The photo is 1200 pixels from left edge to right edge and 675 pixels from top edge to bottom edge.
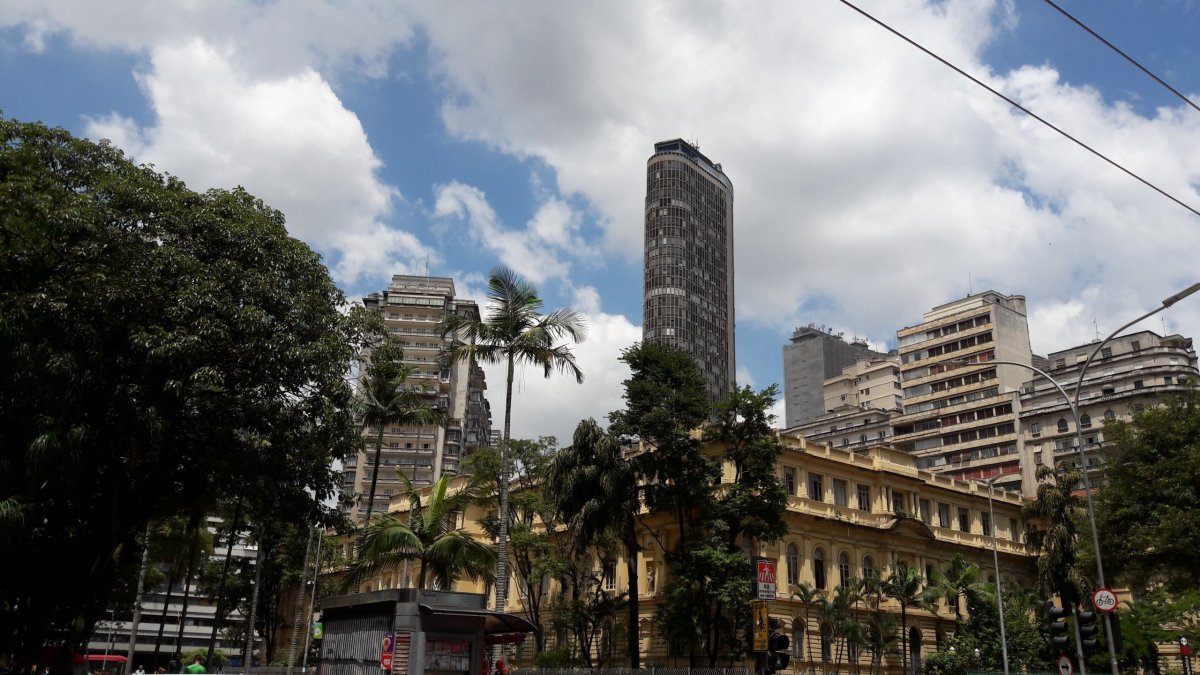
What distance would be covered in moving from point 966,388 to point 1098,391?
1406cm

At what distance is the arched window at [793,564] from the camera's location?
150 feet

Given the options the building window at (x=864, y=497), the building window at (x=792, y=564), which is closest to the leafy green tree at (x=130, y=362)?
the building window at (x=792, y=564)

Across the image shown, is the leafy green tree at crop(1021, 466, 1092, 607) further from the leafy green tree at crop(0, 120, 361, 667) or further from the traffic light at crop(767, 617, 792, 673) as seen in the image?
the leafy green tree at crop(0, 120, 361, 667)

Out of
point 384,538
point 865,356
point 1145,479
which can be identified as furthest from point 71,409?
point 865,356

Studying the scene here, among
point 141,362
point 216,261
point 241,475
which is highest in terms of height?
point 216,261

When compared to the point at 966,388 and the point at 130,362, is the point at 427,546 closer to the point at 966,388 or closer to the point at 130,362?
the point at 130,362

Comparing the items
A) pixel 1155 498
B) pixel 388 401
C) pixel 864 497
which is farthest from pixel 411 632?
pixel 864 497

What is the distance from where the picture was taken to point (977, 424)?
299 ft

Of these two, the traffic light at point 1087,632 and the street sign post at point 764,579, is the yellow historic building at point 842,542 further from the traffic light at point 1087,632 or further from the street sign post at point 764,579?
the traffic light at point 1087,632

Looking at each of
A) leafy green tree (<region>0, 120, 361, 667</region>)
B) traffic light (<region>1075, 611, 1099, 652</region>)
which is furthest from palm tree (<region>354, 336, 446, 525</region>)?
traffic light (<region>1075, 611, 1099, 652</region>)

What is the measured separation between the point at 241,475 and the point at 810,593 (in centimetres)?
2711

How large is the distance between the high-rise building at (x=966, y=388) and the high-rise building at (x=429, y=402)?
4922cm

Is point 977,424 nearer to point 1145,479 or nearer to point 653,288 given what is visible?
point 653,288

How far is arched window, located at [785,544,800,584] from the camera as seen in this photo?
1797 inches
